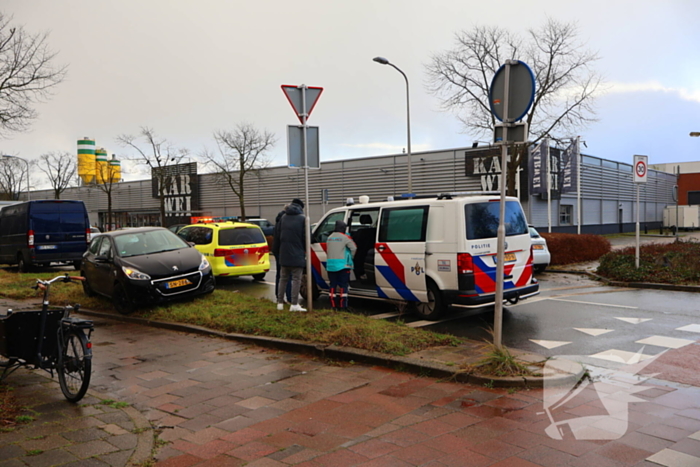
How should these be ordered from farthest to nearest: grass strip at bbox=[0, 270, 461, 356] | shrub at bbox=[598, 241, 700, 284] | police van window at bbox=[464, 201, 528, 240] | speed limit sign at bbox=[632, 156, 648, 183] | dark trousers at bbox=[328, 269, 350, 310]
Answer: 1. speed limit sign at bbox=[632, 156, 648, 183]
2. shrub at bbox=[598, 241, 700, 284]
3. dark trousers at bbox=[328, 269, 350, 310]
4. police van window at bbox=[464, 201, 528, 240]
5. grass strip at bbox=[0, 270, 461, 356]

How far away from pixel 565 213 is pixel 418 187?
9364 mm

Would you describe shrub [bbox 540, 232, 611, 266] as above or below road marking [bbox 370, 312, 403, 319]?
above

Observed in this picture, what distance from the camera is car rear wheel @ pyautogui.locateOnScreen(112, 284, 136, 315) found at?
10344 mm

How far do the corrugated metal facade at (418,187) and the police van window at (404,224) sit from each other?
1973 cm

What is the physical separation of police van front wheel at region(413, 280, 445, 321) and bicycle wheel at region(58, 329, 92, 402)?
526 centimetres

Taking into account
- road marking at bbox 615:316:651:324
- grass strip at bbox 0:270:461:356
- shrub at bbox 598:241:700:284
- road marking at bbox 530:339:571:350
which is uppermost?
shrub at bbox 598:241:700:284

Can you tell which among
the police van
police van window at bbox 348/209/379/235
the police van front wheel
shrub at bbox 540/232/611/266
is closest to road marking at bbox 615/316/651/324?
the police van

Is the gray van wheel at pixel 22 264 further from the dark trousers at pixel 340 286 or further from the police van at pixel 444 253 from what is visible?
the police van at pixel 444 253

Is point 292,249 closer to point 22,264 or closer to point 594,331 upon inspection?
point 594,331

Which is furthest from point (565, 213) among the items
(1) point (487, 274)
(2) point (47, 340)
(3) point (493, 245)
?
(2) point (47, 340)

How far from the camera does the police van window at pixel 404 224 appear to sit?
9.12 m

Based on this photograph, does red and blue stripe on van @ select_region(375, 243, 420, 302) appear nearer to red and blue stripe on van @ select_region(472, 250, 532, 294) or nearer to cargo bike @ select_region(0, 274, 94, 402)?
red and blue stripe on van @ select_region(472, 250, 532, 294)

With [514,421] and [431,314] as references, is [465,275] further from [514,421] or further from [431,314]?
[514,421]

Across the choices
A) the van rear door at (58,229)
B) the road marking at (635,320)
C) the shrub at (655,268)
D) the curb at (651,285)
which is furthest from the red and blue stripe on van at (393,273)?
the van rear door at (58,229)
